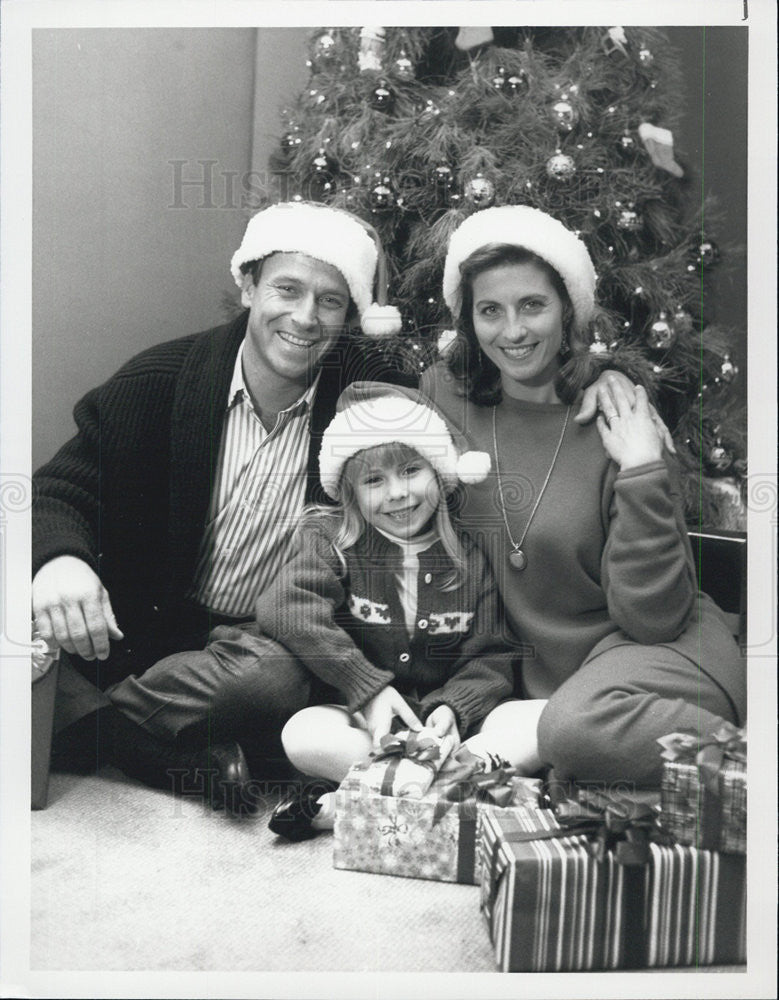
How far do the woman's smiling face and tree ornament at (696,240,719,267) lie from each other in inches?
13.6

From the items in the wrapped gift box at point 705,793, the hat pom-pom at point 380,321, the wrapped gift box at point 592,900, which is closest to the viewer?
the wrapped gift box at point 592,900

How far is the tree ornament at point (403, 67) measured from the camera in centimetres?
220

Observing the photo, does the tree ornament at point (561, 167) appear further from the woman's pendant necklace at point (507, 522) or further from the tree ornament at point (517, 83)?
the woman's pendant necklace at point (507, 522)

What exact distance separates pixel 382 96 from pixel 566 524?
99cm

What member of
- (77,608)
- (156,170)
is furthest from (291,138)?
(77,608)

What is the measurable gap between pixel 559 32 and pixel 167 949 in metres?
2.13

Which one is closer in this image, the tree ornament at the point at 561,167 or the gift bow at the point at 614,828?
the gift bow at the point at 614,828

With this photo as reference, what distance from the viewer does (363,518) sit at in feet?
7.29

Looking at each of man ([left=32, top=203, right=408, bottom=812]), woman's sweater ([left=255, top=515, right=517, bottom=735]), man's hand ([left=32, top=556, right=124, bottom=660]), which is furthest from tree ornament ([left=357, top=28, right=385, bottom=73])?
man's hand ([left=32, top=556, right=124, bottom=660])

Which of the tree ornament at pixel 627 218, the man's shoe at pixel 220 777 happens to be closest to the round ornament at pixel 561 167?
the tree ornament at pixel 627 218

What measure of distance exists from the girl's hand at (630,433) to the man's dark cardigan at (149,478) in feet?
2.07

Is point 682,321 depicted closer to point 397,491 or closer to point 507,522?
point 507,522

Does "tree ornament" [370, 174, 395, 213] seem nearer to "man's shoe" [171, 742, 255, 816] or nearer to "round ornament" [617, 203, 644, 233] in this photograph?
"round ornament" [617, 203, 644, 233]

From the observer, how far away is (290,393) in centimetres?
224
